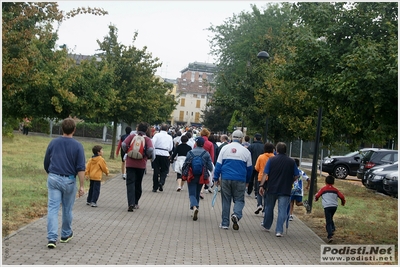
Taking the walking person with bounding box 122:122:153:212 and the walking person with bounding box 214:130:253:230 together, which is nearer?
the walking person with bounding box 214:130:253:230

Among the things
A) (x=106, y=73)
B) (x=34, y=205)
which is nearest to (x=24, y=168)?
(x=106, y=73)

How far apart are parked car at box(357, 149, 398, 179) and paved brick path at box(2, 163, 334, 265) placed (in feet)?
51.5

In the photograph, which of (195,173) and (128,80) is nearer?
(195,173)

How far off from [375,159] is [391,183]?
253 inches

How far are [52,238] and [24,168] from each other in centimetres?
1534

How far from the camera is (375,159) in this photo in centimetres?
3116

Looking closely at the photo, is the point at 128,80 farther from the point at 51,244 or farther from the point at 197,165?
the point at 51,244

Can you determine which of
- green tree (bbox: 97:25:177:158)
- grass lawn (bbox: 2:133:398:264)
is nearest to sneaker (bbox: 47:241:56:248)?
grass lawn (bbox: 2:133:398:264)

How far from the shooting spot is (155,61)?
38281 millimetres

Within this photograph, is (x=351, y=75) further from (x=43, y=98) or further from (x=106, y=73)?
(x=106, y=73)

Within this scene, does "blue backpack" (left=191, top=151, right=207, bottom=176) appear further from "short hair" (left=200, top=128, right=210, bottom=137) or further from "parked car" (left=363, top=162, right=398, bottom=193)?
"parked car" (left=363, top=162, right=398, bottom=193)

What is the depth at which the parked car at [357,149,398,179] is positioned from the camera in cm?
3069

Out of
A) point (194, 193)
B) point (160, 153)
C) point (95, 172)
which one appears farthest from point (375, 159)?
point (95, 172)

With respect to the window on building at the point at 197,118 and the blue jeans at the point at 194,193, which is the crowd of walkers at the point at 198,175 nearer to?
the blue jeans at the point at 194,193
